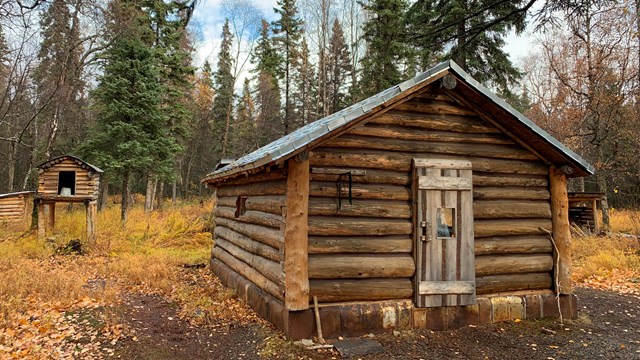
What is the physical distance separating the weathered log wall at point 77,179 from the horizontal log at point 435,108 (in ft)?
38.0

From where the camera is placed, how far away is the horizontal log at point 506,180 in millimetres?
6770

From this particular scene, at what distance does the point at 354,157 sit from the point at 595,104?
18269 millimetres

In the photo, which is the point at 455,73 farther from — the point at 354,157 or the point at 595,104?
the point at 595,104

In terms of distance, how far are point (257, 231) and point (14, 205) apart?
1597cm

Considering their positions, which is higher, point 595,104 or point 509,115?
point 595,104

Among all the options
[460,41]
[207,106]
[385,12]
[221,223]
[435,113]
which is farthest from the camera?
[207,106]

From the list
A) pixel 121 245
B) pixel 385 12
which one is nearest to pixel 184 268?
pixel 121 245

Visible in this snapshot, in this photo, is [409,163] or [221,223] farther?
[221,223]

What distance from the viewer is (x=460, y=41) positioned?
15.7 meters

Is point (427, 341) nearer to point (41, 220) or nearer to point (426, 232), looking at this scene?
point (426, 232)

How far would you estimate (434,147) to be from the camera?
260 inches

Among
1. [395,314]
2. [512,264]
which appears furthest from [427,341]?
[512,264]

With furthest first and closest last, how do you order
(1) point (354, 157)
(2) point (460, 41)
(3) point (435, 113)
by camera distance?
(2) point (460, 41) < (3) point (435, 113) < (1) point (354, 157)

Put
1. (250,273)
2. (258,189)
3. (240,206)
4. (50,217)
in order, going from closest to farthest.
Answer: (258,189), (250,273), (240,206), (50,217)
